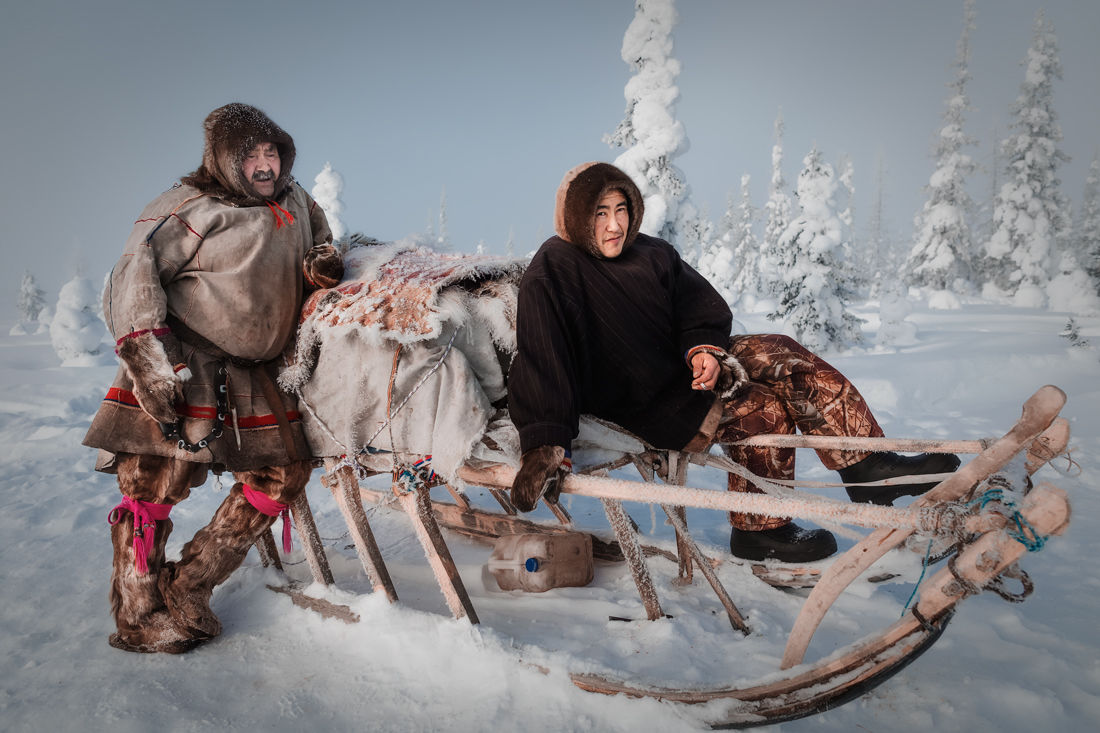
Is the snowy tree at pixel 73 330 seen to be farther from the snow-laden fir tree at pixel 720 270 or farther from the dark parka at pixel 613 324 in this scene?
the snow-laden fir tree at pixel 720 270

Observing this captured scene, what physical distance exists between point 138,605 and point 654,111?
13660 mm

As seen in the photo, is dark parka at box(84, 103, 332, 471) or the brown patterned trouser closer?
dark parka at box(84, 103, 332, 471)

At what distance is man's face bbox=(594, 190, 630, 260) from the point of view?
2.58 meters

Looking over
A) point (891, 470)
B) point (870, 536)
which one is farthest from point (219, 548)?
point (891, 470)

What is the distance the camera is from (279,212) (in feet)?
9.23

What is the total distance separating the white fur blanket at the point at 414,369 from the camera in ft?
7.98

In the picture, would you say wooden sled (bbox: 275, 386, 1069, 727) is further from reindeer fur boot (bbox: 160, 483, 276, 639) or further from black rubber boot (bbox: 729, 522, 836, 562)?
reindeer fur boot (bbox: 160, 483, 276, 639)

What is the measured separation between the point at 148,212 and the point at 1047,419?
3.52m

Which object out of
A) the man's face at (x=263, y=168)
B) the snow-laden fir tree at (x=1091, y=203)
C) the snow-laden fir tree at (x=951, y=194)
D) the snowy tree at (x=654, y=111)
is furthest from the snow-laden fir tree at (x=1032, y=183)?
the man's face at (x=263, y=168)

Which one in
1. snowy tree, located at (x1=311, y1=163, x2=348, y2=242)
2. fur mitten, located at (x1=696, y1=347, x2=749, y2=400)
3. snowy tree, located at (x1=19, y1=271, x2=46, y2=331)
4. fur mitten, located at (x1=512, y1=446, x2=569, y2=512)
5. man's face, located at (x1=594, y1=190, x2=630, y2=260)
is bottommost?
snowy tree, located at (x1=19, y1=271, x2=46, y2=331)

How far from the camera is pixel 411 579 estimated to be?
11.5 feet

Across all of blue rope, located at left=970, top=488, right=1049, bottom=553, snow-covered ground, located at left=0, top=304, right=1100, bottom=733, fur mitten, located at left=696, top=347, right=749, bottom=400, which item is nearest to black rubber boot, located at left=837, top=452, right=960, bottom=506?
snow-covered ground, located at left=0, top=304, right=1100, bottom=733

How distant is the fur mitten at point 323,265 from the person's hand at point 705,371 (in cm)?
184

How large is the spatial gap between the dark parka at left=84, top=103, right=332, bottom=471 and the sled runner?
0.66 feet
